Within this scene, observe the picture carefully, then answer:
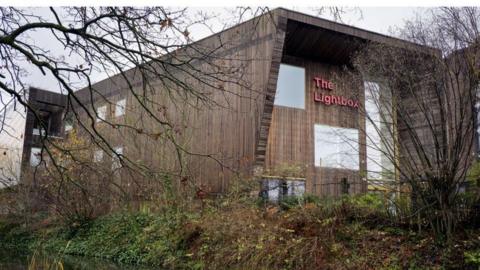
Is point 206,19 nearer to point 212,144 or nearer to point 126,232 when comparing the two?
point 126,232

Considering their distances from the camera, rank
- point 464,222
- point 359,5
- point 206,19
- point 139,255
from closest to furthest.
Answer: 1. point 359,5
2. point 206,19
3. point 464,222
4. point 139,255

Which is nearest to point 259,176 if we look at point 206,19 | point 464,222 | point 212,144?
point 212,144

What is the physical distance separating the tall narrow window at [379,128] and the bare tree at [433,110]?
0.07 ft

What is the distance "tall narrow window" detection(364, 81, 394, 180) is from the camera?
8.99 meters

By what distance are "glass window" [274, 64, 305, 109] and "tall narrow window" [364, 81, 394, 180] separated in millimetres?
7455

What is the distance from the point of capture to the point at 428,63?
845cm

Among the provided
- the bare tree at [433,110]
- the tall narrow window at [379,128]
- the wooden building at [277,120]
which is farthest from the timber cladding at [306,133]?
the bare tree at [433,110]

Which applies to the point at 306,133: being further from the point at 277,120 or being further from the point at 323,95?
the point at 323,95

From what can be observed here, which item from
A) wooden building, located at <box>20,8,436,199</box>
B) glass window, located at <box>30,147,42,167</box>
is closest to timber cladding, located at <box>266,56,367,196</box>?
wooden building, located at <box>20,8,436,199</box>

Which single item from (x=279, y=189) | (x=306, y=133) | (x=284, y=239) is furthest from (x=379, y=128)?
(x=306, y=133)

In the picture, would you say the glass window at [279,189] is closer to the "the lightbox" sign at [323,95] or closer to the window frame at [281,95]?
the window frame at [281,95]

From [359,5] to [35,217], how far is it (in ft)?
61.2

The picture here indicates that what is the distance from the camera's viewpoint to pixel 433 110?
837 cm

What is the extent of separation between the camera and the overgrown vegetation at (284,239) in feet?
26.2
